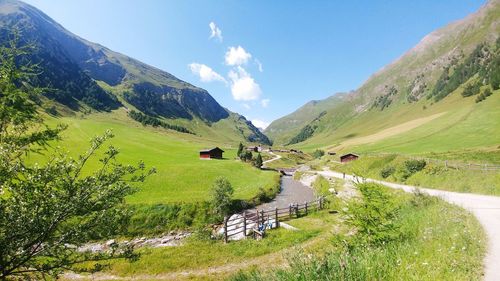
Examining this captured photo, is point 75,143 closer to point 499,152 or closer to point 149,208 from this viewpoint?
point 149,208

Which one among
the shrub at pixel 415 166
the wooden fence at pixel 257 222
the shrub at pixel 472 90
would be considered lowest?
the wooden fence at pixel 257 222

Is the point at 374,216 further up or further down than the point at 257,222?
further up

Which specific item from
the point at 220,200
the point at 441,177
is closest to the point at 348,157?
the point at 441,177

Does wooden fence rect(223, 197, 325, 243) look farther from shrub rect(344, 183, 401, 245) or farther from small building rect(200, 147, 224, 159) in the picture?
small building rect(200, 147, 224, 159)

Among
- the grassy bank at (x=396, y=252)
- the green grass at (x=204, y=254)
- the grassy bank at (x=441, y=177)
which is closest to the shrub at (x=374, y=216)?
the grassy bank at (x=396, y=252)

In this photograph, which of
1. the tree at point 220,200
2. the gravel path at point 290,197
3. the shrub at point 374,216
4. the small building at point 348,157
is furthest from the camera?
the small building at point 348,157

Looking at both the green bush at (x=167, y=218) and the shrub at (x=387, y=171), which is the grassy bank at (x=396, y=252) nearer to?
the green bush at (x=167, y=218)

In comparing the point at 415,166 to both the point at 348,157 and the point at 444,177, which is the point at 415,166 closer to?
the point at 444,177

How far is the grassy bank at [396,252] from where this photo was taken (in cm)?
854

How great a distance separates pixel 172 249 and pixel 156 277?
18.7 ft

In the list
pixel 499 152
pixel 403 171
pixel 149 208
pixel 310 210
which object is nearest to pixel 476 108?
pixel 499 152

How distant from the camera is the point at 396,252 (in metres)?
10.3

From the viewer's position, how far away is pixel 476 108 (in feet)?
390

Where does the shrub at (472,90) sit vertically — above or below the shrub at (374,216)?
above
